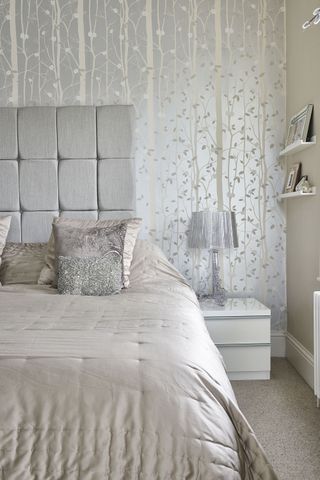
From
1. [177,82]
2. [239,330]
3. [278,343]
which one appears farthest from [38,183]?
[278,343]

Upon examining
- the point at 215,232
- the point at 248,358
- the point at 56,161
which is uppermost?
the point at 56,161

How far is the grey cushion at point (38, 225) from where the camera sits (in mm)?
3355

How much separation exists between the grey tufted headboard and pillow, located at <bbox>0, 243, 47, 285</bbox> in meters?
0.20

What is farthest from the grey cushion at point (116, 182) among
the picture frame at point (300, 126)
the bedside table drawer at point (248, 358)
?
the bedside table drawer at point (248, 358)

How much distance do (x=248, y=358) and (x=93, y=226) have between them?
1.24m

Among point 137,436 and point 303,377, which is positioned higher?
point 137,436

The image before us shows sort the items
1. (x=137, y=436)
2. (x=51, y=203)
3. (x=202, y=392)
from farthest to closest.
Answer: (x=51, y=203)
(x=202, y=392)
(x=137, y=436)

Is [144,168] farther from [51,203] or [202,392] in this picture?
[202,392]

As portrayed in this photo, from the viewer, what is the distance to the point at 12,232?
11.0 feet

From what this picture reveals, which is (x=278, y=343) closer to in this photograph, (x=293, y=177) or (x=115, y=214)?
(x=293, y=177)

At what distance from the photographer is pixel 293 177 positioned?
3168 mm

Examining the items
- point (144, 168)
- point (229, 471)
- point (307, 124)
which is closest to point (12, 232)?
point (144, 168)

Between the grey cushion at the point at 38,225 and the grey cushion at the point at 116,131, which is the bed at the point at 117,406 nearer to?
the grey cushion at the point at 38,225

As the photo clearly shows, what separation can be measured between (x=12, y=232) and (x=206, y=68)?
5.66 ft
